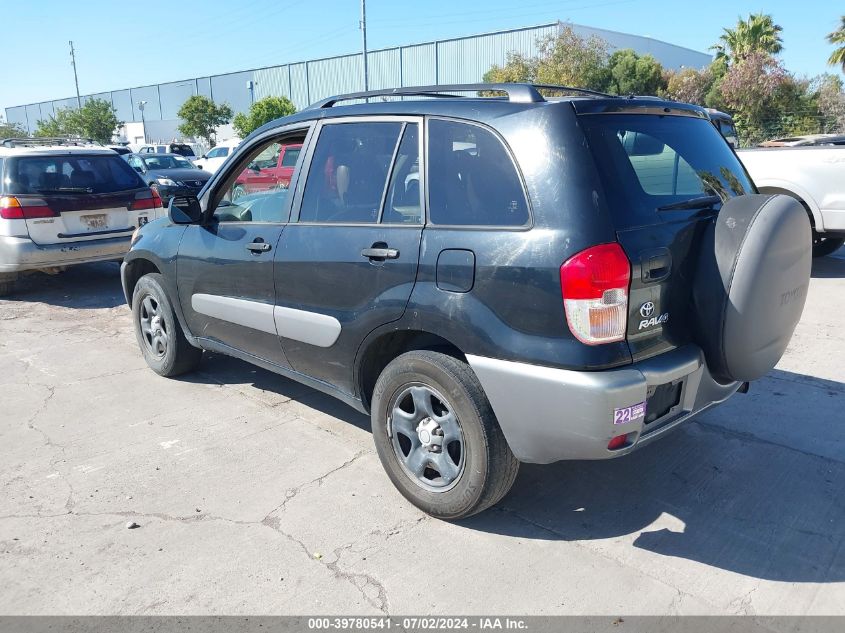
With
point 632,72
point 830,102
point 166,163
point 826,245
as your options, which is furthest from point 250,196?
point 632,72

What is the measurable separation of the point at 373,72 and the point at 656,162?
Result: 58502 millimetres

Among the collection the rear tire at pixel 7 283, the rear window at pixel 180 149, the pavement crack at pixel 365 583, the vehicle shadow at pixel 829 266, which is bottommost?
the pavement crack at pixel 365 583

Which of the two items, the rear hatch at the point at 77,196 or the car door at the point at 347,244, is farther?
the rear hatch at the point at 77,196

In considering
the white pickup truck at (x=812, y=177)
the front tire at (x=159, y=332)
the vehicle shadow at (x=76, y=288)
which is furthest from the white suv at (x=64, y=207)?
the white pickup truck at (x=812, y=177)

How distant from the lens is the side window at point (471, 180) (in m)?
2.90

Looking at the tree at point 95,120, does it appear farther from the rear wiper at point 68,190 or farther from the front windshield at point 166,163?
the rear wiper at point 68,190

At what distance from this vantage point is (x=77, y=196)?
26.3ft

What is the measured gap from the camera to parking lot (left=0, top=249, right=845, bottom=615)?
9.14 ft

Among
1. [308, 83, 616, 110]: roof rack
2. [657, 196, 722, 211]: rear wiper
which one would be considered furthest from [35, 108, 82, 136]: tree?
[657, 196, 722, 211]: rear wiper

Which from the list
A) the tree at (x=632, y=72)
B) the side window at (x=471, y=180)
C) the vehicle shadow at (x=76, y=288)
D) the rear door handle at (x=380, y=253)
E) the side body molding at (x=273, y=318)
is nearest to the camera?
the side window at (x=471, y=180)

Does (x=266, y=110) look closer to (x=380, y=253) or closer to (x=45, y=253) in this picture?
(x=45, y=253)

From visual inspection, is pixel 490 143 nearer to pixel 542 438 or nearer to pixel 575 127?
pixel 575 127

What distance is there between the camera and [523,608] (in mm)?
2682

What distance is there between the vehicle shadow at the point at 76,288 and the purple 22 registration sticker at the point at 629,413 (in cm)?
699
